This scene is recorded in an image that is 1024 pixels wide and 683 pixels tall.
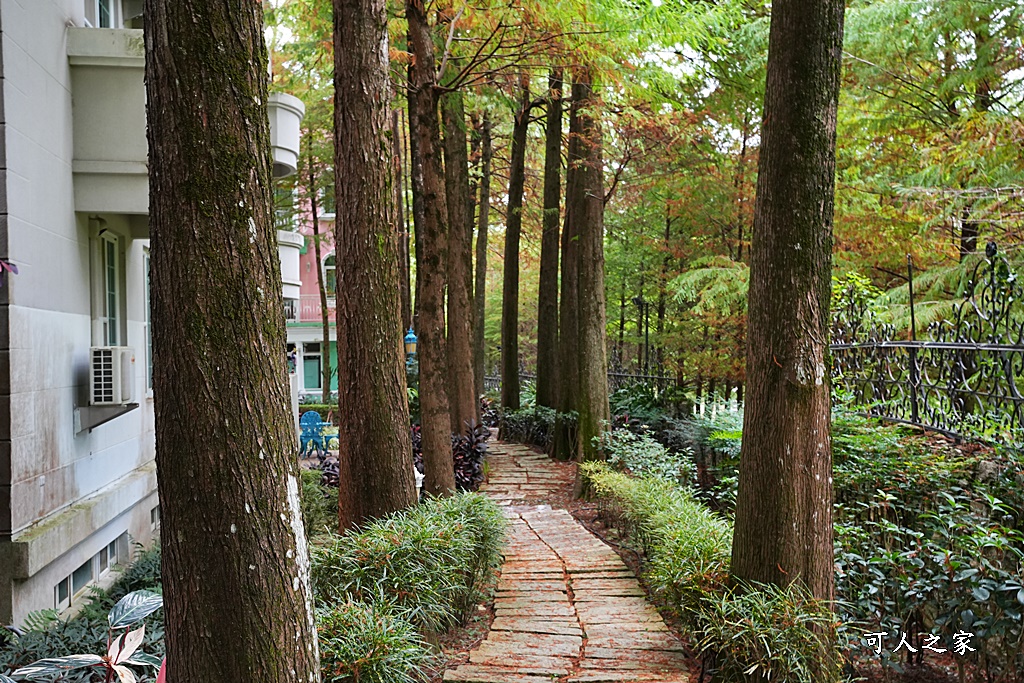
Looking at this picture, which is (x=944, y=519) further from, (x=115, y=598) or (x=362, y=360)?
(x=115, y=598)

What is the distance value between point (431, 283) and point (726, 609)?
454 cm

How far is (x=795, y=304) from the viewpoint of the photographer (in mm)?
4629

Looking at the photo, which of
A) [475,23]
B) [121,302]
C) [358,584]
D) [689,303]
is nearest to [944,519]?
[358,584]

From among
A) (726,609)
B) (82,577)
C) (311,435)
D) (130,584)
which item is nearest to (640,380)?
(311,435)

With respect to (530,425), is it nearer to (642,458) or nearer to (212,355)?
(642,458)

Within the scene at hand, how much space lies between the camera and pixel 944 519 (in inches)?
199

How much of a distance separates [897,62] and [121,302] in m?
11.0

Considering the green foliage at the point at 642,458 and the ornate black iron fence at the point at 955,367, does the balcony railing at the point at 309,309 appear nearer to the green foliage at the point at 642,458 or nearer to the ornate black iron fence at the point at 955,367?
the green foliage at the point at 642,458

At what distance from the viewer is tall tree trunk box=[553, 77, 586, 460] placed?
469 inches

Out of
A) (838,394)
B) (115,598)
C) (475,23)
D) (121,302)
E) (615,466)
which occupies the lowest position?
(115,598)

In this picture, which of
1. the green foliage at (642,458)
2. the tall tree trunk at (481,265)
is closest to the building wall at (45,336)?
the green foliage at (642,458)

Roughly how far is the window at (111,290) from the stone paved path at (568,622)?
191 inches

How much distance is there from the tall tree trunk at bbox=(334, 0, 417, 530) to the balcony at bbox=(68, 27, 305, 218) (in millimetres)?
2470

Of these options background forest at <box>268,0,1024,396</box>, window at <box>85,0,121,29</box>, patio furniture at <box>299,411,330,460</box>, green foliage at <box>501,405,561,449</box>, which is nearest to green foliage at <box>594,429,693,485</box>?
background forest at <box>268,0,1024,396</box>
